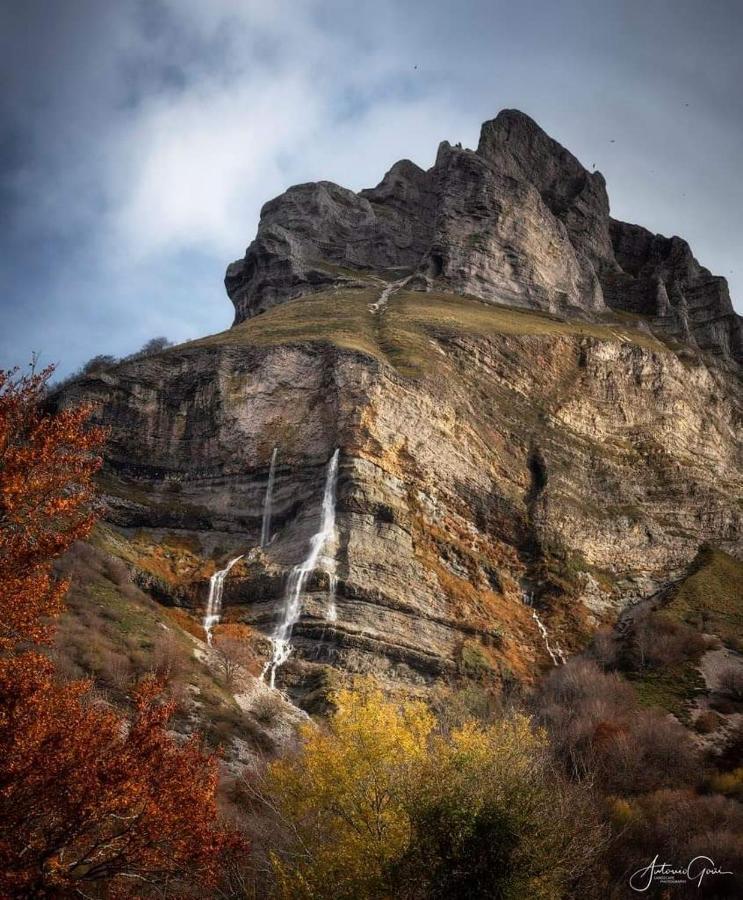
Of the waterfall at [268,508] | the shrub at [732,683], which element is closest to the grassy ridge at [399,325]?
the waterfall at [268,508]

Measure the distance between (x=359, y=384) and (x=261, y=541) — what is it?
14.3 meters

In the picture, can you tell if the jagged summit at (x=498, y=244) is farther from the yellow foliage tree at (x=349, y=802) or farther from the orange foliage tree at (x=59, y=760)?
the orange foliage tree at (x=59, y=760)

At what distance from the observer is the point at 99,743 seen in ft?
55.8

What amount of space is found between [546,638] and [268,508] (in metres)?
22.1

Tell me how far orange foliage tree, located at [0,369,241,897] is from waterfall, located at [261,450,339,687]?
26.0 meters

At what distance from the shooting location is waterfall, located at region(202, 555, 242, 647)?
161ft

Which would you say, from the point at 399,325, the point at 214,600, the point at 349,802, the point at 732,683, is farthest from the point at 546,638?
the point at 349,802

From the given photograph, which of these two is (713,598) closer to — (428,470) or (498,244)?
(428,470)

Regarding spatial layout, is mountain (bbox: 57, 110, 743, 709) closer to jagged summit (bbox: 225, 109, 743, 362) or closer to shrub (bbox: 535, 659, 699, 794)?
jagged summit (bbox: 225, 109, 743, 362)

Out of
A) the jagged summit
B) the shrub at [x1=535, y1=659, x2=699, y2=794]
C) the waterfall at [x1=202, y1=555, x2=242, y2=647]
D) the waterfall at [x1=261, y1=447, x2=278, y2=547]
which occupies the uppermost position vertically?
the jagged summit

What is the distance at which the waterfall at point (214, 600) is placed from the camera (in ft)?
161

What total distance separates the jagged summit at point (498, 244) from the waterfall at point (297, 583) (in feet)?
186

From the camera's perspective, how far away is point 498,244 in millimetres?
109438

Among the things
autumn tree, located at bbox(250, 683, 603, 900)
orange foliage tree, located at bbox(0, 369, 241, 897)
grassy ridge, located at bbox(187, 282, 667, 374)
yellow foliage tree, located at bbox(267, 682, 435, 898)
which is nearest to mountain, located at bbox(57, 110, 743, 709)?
grassy ridge, located at bbox(187, 282, 667, 374)
